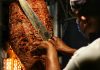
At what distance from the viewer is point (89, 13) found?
2674mm

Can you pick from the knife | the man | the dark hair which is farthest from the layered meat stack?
the dark hair

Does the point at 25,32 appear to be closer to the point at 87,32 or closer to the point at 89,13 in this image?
the point at 87,32

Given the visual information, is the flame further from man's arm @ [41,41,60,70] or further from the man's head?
the man's head

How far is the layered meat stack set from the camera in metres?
4.30

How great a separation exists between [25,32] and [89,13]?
5.88 ft

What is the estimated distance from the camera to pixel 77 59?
2475 mm

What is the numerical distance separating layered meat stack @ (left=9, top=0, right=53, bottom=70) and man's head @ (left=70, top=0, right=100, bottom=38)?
1.50 m

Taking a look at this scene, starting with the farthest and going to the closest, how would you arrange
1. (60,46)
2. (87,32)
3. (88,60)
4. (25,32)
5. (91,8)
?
(25,32) → (60,46) → (87,32) → (91,8) → (88,60)

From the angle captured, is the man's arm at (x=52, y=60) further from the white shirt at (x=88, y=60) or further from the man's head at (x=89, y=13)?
the white shirt at (x=88, y=60)

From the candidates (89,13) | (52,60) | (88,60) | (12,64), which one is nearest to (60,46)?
(52,60)

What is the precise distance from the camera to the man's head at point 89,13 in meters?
2.65

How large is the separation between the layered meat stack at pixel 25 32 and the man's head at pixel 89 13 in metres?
1.50

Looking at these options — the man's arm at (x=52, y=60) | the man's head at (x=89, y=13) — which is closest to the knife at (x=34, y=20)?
the man's arm at (x=52, y=60)

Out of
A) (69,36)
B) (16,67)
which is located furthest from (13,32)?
(69,36)
